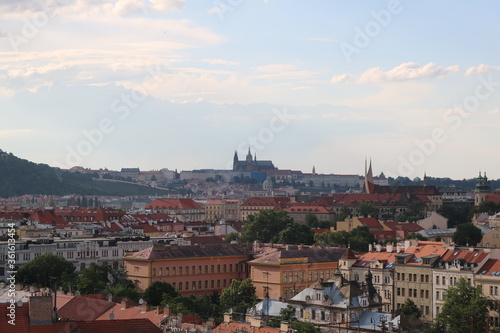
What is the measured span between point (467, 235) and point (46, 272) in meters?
50.2

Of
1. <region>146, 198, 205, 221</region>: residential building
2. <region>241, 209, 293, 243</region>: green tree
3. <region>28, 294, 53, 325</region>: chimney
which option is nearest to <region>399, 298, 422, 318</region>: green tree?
<region>28, 294, 53, 325</region>: chimney

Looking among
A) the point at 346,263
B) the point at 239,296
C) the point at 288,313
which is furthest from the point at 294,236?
the point at 288,313

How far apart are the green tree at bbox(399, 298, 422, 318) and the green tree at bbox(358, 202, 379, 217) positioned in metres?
102

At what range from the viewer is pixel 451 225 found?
468 ft

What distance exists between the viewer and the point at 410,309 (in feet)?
196

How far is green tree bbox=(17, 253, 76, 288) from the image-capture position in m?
66.8

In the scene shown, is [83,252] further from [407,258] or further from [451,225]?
[451,225]

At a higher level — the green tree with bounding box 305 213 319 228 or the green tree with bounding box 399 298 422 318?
the green tree with bounding box 305 213 319 228

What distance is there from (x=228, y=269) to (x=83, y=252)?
15715 millimetres

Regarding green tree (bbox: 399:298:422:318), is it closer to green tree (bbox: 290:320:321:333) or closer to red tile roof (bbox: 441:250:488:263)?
red tile roof (bbox: 441:250:488:263)

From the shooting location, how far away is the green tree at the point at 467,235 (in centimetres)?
10181

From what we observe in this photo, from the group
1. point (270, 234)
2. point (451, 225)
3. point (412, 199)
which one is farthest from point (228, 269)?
point (412, 199)

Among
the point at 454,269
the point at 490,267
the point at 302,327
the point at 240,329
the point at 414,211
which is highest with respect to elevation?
the point at 414,211

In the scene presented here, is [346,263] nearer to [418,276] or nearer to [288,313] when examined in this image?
[418,276]
